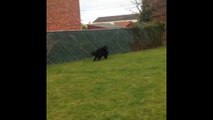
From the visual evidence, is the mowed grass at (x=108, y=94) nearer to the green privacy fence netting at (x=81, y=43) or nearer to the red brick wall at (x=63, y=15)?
the green privacy fence netting at (x=81, y=43)

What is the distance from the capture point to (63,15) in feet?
57.8

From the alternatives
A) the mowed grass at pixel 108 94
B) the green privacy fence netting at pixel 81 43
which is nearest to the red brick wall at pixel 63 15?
the green privacy fence netting at pixel 81 43

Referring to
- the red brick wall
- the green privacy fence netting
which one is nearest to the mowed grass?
the green privacy fence netting

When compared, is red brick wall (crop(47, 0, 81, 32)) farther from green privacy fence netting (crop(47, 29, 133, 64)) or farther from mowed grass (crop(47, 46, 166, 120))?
mowed grass (crop(47, 46, 166, 120))

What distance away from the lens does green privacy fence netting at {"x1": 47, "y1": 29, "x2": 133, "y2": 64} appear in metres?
12.6

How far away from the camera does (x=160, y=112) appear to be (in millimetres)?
4906

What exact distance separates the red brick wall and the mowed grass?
7588 millimetres

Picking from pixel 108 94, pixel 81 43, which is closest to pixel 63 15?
pixel 81 43

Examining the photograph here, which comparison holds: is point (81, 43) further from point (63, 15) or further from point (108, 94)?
point (108, 94)

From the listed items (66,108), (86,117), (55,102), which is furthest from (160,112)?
(55,102)

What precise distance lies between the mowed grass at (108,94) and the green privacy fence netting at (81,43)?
2844 mm

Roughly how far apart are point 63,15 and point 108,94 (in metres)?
11.9
